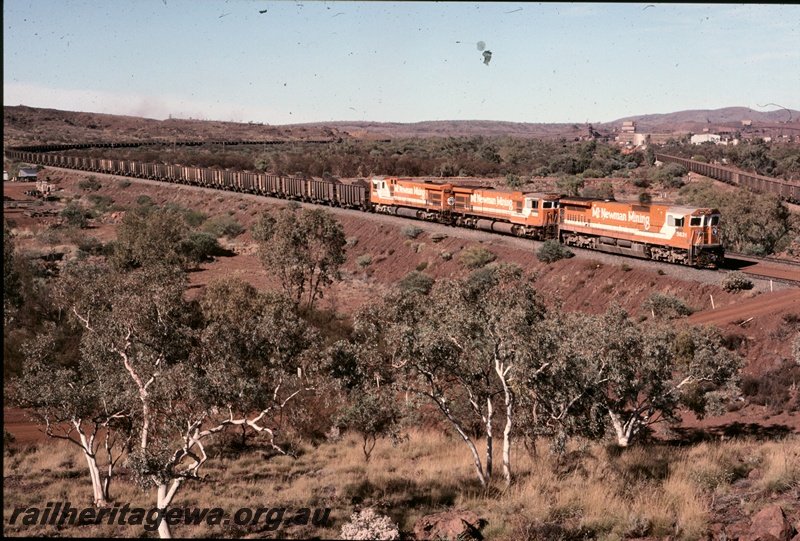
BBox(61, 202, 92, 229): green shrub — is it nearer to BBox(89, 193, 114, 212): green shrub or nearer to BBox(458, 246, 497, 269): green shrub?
BBox(89, 193, 114, 212): green shrub

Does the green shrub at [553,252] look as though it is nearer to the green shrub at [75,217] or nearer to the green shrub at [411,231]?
the green shrub at [411,231]

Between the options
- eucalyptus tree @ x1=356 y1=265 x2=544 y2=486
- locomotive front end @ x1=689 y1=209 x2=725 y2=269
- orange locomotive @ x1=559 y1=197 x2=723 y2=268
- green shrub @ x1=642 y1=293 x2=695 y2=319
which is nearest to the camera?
eucalyptus tree @ x1=356 y1=265 x2=544 y2=486

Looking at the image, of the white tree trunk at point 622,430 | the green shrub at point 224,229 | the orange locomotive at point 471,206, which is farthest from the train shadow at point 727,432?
the green shrub at point 224,229

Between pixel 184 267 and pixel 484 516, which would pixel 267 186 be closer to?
pixel 184 267

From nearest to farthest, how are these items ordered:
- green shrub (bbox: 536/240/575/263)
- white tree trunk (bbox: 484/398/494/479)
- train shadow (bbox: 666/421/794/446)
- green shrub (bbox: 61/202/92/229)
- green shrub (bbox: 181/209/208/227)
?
white tree trunk (bbox: 484/398/494/479)
train shadow (bbox: 666/421/794/446)
green shrub (bbox: 536/240/575/263)
green shrub (bbox: 61/202/92/229)
green shrub (bbox: 181/209/208/227)

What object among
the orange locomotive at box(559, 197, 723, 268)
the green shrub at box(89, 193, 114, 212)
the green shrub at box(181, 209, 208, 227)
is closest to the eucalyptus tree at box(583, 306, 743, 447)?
the orange locomotive at box(559, 197, 723, 268)

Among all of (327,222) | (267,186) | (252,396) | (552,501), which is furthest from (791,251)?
(267,186)
